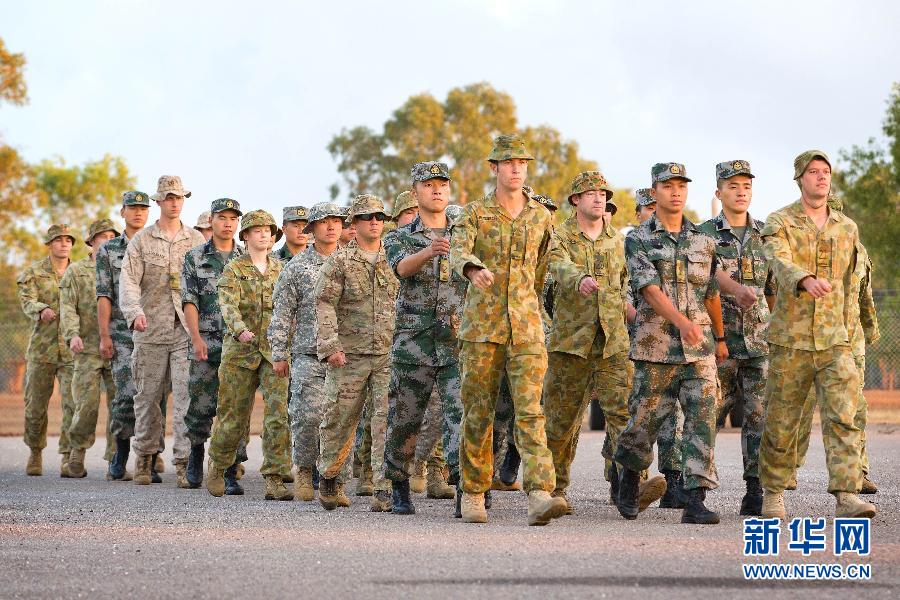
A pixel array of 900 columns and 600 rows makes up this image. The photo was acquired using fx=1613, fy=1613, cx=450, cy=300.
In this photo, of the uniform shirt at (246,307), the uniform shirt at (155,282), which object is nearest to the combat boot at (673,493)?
the uniform shirt at (246,307)

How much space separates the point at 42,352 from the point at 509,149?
28.0 ft

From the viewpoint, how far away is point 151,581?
7.58 m

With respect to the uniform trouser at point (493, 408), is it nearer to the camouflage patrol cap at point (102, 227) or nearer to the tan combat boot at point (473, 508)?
the tan combat boot at point (473, 508)

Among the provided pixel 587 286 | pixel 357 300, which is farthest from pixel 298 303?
pixel 587 286

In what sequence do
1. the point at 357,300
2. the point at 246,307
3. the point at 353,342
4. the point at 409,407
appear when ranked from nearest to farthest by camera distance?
the point at 409,407, the point at 353,342, the point at 357,300, the point at 246,307

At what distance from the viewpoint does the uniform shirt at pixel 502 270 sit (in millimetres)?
9891

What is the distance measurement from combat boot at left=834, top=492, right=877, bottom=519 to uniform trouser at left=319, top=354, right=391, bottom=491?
3.26 meters

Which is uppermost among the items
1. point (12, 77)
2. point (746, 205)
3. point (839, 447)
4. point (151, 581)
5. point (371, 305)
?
point (12, 77)

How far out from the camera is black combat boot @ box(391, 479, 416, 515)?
35.5ft

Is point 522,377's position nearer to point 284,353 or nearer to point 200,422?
point 284,353

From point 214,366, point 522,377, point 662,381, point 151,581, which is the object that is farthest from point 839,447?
point 214,366

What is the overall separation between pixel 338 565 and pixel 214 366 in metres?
6.08

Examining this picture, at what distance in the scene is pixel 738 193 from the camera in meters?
11.3

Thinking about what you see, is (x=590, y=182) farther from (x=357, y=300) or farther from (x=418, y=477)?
(x=418, y=477)
